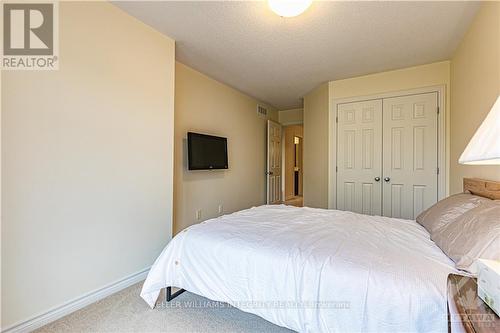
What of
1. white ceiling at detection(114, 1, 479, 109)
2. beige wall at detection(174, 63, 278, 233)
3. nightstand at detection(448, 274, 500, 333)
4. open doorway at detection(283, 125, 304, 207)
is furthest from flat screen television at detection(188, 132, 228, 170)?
open doorway at detection(283, 125, 304, 207)

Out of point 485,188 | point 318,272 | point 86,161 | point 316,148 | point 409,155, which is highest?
point 316,148

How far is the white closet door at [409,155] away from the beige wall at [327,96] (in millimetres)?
197

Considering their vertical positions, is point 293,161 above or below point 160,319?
above

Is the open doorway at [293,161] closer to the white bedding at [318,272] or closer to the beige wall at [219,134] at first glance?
the beige wall at [219,134]

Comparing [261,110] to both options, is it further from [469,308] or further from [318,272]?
[469,308]

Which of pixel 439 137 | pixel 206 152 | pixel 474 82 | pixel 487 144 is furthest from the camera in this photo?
pixel 206 152

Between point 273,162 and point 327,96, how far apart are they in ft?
6.75

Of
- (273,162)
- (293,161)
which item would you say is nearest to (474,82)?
(273,162)

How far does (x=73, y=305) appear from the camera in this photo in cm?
185

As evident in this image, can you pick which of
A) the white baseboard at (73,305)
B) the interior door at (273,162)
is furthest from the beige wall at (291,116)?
the white baseboard at (73,305)

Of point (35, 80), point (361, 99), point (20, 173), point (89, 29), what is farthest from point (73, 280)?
point (361, 99)

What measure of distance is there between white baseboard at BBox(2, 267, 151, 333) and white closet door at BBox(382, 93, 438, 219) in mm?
3437

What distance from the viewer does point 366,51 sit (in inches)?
114

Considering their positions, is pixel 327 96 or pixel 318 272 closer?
pixel 318 272
